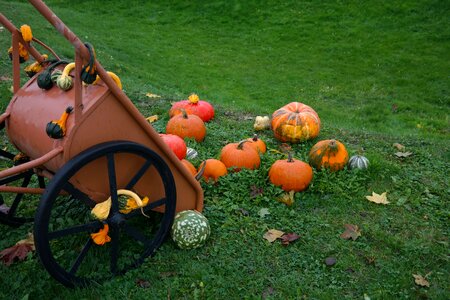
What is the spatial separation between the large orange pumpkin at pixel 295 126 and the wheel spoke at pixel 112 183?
8.51ft

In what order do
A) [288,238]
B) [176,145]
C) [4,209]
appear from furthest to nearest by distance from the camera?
[176,145] < [4,209] < [288,238]

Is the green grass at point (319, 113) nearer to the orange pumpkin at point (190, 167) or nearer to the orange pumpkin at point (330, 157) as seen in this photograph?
the orange pumpkin at point (330, 157)

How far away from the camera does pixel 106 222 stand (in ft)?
8.32

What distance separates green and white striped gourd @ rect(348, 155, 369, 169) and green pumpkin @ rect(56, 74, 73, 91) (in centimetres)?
271

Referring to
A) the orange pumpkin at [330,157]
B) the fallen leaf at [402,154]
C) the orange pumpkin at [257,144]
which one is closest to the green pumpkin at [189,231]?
the orange pumpkin at [257,144]

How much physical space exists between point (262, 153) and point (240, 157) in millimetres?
411

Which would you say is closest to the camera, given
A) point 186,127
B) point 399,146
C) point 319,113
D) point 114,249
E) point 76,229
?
point 76,229

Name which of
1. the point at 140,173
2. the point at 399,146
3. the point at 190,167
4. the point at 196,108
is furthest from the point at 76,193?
the point at 399,146

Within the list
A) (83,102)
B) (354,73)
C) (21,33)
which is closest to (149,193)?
(83,102)

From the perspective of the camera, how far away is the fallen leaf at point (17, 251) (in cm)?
291

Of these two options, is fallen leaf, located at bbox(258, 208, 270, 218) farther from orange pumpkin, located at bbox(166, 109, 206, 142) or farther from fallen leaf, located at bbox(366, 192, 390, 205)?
orange pumpkin, located at bbox(166, 109, 206, 142)

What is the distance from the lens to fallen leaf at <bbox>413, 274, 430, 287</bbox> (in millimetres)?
2725

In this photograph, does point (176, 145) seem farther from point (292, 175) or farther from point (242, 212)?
point (292, 175)

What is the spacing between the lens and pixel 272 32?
14.8 metres
